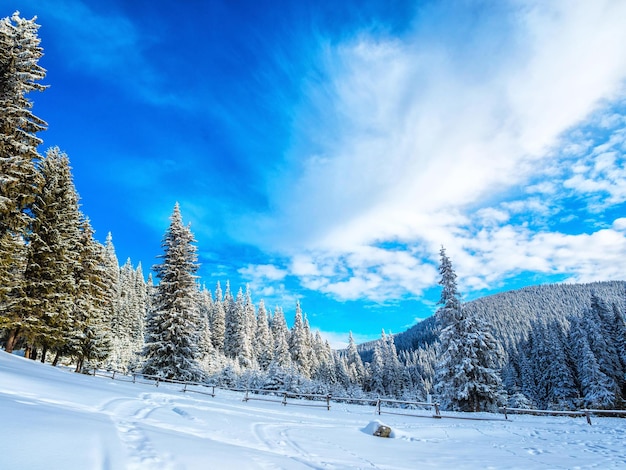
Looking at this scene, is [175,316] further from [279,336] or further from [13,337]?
[279,336]

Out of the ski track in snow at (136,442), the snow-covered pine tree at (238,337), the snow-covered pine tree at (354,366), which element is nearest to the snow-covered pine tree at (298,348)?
the snow-covered pine tree at (238,337)

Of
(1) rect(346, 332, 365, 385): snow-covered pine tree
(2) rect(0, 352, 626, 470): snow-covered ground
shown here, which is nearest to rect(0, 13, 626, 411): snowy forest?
(2) rect(0, 352, 626, 470): snow-covered ground

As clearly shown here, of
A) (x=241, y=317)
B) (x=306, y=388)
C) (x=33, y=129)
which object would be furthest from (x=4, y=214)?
(x=241, y=317)

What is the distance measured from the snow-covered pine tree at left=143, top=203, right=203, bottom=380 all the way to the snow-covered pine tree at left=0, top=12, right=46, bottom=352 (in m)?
11.3

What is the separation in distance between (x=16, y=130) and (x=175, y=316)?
685 inches

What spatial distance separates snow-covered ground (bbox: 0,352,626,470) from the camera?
538 centimetres

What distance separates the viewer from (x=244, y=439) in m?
10.6

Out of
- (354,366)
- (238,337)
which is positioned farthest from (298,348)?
(354,366)

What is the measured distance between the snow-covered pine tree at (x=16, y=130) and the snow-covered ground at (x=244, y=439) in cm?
939

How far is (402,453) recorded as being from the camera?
11.3m

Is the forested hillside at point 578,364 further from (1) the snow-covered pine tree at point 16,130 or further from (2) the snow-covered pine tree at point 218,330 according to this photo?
(2) the snow-covered pine tree at point 218,330

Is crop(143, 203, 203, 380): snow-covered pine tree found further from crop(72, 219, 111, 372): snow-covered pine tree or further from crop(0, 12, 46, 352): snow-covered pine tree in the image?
crop(0, 12, 46, 352): snow-covered pine tree

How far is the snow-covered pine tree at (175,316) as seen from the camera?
2914 centimetres

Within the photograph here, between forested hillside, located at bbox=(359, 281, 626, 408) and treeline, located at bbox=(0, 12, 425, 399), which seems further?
forested hillside, located at bbox=(359, 281, 626, 408)
